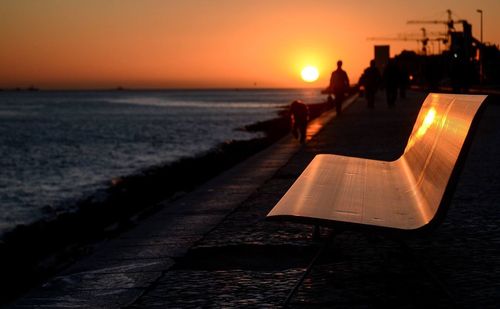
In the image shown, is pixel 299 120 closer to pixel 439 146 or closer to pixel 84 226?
pixel 84 226

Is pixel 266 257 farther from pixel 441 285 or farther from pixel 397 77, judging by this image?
pixel 397 77

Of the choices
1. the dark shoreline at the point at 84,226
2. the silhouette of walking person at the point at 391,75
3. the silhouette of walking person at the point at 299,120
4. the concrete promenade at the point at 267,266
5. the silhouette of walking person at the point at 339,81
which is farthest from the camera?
the silhouette of walking person at the point at 391,75

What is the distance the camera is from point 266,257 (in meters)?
5.47

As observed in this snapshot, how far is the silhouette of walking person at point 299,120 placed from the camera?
16597 mm

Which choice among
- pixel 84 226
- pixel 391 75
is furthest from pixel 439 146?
pixel 391 75

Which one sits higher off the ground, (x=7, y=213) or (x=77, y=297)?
(x=77, y=297)

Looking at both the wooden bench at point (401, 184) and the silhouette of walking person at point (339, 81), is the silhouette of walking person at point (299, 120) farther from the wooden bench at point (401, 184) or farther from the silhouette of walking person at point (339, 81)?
the wooden bench at point (401, 184)

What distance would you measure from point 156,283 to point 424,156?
6.40 ft

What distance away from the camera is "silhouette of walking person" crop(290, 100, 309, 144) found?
16.6 metres

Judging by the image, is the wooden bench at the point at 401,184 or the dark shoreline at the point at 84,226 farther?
the dark shoreline at the point at 84,226

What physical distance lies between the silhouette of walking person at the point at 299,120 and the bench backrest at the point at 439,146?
982 centimetres

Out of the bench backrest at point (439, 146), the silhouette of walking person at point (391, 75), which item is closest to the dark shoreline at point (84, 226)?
the bench backrest at point (439, 146)

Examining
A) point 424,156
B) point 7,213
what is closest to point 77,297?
point 424,156

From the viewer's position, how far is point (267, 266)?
17.1 feet
